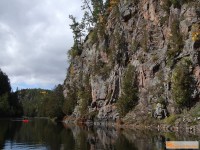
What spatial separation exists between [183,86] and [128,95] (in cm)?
1952

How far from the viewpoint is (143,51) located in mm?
85375

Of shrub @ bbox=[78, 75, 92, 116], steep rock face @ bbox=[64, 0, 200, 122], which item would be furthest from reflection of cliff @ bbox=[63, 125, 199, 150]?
shrub @ bbox=[78, 75, 92, 116]

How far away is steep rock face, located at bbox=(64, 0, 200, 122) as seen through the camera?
70.1 m

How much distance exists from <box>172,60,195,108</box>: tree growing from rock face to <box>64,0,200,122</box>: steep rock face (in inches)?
37.3

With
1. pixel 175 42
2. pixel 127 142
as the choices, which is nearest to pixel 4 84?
pixel 175 42

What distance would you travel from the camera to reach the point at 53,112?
14450cm

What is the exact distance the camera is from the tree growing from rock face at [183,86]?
212ft

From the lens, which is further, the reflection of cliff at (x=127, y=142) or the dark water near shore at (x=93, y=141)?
the dark water near shore at (x=93, y=141)

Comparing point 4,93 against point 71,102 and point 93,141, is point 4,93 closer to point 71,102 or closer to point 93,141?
point 71,102

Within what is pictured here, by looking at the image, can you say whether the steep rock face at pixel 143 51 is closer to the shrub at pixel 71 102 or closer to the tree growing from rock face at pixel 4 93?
the shrub at pixel 71 102

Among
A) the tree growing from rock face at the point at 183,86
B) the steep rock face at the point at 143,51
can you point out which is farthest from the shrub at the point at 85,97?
the tree growing from rock face at the point at 183,86

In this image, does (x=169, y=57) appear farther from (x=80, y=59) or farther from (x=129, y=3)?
(x=80, y=59)

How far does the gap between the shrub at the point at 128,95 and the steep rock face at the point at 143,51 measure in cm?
146

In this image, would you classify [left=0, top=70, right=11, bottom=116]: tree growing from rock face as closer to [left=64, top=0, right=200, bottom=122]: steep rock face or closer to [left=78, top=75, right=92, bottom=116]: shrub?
[left=64, top=0, right=200, bottom=122]: steep rock face
